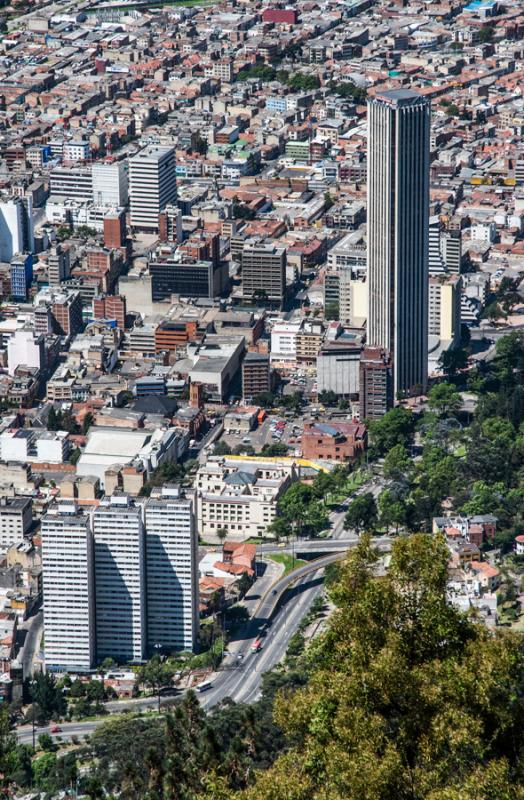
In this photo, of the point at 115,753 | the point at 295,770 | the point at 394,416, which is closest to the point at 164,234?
the point at 394,416

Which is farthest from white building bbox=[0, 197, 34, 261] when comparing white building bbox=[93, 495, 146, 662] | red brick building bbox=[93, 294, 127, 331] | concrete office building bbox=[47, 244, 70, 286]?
white building bbox=[93, 495, 146, 662]

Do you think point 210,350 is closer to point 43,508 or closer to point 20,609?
point 43,508

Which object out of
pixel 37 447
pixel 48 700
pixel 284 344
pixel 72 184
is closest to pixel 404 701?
pixel 48 700

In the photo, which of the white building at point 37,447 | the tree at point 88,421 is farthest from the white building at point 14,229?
the white building at point 37,447

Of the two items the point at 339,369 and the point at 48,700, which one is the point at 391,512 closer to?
the point at 339,369

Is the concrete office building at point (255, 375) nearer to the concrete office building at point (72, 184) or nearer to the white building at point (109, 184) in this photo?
the white building at point (109, 184)
